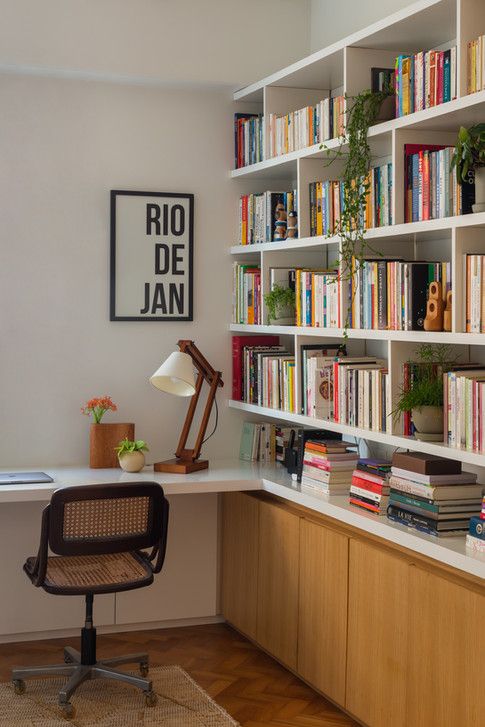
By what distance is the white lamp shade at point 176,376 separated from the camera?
4449mm

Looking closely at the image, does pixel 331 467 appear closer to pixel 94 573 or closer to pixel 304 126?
pixel 94 573

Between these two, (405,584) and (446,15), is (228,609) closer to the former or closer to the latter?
(405,584)

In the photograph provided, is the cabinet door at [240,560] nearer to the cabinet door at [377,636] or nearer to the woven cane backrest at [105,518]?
the woven cane backrest at [105,518]

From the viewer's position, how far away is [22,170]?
4758 millimetres

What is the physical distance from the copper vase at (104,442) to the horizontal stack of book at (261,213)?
3.68ft

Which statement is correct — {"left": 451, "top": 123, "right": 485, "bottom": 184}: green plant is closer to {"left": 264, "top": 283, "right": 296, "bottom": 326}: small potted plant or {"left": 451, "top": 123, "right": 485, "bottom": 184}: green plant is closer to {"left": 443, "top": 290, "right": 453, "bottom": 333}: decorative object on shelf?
{"left": 443, "top": 290, "right": 453, "bottom": 333}: decorative object on shelf

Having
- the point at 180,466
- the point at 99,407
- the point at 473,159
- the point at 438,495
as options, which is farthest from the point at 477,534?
the point at 99,407

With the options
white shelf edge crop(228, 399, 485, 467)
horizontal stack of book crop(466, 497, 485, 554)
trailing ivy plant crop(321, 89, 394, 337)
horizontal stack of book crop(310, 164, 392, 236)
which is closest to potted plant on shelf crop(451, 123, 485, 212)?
horizontal stack of book crop(310, 164, 392, 236)

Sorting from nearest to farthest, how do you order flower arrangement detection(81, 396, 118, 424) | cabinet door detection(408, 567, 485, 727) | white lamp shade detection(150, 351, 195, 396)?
cabinet door detection(408, 567, 485, 727) < white lamp shade detection(150, 351, 195, 396) < flower arrangement detection(81, 396, 118, 424)

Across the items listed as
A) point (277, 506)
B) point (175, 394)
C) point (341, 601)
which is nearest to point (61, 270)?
point (175, 394)

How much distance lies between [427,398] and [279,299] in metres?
1.24

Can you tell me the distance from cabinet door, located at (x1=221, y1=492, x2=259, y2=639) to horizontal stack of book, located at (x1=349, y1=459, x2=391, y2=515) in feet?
2.79

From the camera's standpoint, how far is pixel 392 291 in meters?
3.69

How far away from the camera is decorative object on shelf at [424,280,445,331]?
3.44 metres
